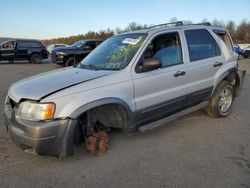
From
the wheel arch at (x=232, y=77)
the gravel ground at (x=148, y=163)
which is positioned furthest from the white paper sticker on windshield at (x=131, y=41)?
the wheel arch at (x=232, y=77)

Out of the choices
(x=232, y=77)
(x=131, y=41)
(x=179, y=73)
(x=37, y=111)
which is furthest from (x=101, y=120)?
(x=232, y=77)

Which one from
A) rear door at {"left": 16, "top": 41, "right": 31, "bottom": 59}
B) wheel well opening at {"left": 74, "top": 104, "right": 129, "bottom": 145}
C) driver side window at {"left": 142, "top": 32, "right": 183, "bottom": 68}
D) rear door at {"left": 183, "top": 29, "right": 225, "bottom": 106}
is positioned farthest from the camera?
rear door at {"left": 16, "top": 41, "right": 31, "bottom": 59}

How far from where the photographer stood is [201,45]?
5.33 m

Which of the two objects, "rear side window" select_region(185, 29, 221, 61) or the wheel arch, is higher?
"rear side window" select_region(185, 29, 221, 61)

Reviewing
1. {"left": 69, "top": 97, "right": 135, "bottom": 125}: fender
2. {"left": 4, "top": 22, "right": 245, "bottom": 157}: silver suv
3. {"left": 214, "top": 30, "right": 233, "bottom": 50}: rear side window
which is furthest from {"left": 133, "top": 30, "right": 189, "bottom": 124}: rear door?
{"left": 214, "top": 30, "right": 233, "bottom": 50}: rear side window

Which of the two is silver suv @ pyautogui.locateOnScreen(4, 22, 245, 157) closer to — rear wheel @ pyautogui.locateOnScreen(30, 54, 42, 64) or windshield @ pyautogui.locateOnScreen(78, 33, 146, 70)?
windshield @ pyautogui.locateOnScreen(78, 33, 146, 70)

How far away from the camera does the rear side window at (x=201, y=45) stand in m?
5.07

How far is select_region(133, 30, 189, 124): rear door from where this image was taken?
13.9ft

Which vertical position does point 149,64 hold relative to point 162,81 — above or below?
above

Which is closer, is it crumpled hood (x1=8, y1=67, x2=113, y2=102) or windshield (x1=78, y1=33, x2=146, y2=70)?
crumpled hood (x1=8, y1=67, x2=113, y2=102)

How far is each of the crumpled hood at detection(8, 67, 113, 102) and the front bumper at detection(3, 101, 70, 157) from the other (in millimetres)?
338

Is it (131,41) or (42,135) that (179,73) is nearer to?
(131,41)

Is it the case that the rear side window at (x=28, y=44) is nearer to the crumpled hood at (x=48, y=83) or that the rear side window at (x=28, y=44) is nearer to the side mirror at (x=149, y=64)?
the crumpled hood at (x=48, y=83)

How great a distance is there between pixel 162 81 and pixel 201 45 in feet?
4.66
